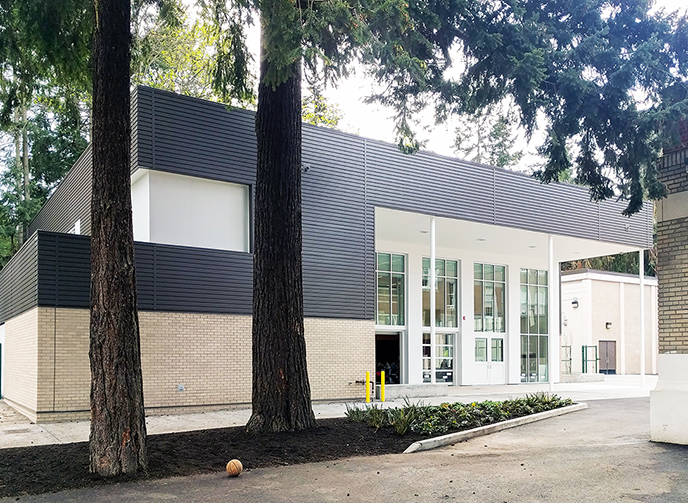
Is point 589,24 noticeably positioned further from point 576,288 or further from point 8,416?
point 576,288

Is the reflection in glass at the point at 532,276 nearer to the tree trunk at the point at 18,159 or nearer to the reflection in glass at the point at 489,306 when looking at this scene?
the reflection in glass at the point at 489,306

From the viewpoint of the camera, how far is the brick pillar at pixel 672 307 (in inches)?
447

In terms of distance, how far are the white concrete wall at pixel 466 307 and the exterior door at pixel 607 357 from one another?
37.9ft

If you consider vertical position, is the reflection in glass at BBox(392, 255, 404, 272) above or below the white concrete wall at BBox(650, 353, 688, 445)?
above

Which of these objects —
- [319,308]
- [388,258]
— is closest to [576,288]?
[388,258]

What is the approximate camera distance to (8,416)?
16734 mm

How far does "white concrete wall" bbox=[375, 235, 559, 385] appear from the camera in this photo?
25203 millimetres

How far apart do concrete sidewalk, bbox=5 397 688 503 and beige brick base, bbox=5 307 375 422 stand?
704cm

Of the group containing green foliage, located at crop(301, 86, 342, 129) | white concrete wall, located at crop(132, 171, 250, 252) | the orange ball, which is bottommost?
the orange ball

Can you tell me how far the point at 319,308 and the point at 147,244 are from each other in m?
5.06

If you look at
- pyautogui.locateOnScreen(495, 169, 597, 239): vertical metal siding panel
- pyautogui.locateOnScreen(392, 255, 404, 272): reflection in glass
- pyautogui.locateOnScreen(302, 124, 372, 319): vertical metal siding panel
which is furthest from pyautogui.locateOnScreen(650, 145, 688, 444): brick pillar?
pyautogui.locateOnScreen(392, 255, 404, 272): reflection in glass

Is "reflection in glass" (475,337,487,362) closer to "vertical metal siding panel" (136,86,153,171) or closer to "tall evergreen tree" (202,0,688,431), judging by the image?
"tall evergreen tree" (202,0,688,431)

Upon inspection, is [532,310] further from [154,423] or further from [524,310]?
[154,423]

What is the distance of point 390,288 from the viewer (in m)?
25.0
